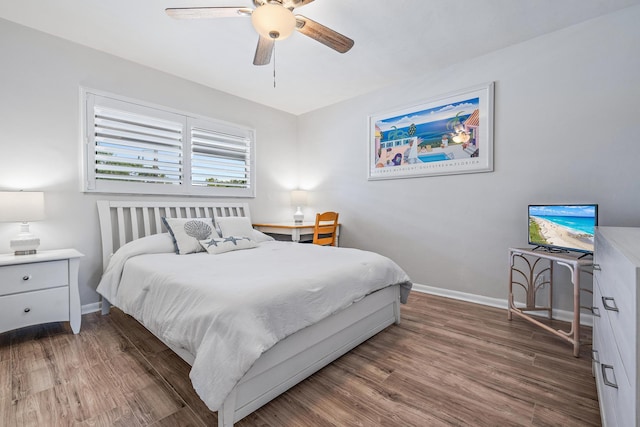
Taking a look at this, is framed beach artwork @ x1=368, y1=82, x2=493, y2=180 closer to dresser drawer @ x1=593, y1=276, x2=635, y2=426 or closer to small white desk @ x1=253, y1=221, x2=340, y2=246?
small white desk @ x1=253, y1=221, x2=340, y2=246

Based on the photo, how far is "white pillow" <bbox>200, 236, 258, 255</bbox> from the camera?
2715mm

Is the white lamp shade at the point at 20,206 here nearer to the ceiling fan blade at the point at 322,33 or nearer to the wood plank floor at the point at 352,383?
the wood plank floor at the point at 352,383

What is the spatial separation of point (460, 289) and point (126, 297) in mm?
3205

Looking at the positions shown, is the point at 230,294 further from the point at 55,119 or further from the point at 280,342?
the point at 55,119

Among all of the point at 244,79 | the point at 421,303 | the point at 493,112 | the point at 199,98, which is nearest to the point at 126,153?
the point at 199,98

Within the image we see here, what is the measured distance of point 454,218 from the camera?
3182 mm

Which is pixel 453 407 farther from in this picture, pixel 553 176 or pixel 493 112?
pixel 493 112

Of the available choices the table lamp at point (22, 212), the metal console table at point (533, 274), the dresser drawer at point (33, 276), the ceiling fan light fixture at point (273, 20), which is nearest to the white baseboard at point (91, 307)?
the dresser drawer at point (33, 276)

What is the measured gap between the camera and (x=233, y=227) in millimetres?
3209

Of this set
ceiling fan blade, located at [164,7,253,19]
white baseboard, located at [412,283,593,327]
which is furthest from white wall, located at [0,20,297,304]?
white baseboard, located at [412,283,593,327]

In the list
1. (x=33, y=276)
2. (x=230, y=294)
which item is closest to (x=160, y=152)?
(x=33, y=276)

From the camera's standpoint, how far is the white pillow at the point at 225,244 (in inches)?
107

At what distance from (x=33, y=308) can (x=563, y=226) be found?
416 centimetres

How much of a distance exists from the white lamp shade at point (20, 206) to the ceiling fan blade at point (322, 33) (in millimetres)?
2435
